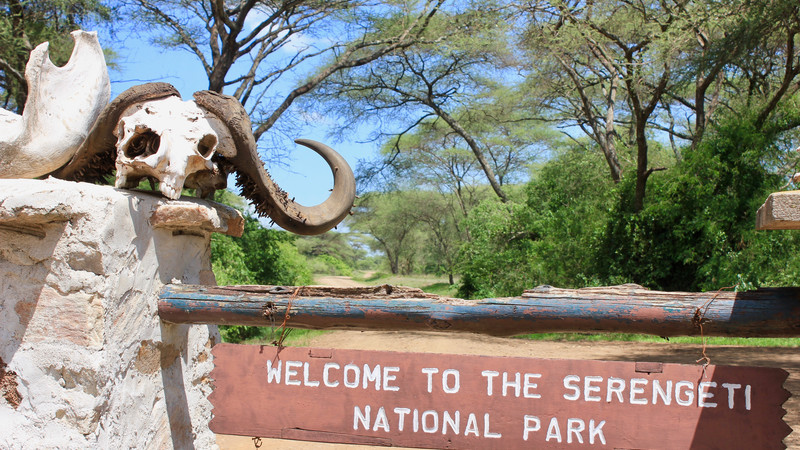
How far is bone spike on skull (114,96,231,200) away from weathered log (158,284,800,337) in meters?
0.47

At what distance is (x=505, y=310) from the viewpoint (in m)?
2.19

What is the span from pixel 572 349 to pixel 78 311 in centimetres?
737

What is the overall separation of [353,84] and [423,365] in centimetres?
1323

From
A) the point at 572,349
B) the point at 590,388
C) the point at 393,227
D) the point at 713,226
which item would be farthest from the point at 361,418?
the point at 393,227

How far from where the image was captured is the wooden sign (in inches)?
78.2

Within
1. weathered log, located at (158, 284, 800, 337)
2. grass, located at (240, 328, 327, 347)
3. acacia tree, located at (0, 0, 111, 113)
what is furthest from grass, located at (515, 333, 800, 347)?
acacia tree, located at (0, 0, 111, 113)

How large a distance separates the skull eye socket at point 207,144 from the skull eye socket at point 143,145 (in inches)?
6.4

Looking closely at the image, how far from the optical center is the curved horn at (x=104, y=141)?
253cm

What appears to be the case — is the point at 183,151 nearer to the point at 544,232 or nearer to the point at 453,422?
the point at 453,422

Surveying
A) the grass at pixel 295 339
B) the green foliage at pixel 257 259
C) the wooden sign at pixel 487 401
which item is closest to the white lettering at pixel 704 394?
the wooden sign at pixel 487 401

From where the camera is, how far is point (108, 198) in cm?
228

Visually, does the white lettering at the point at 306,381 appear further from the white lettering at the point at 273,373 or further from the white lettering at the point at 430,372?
the white lettering at the point at 430,372

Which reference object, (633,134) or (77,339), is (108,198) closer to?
(77,339)

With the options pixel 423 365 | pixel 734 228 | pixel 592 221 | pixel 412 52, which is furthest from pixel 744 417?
pixel 412 52
